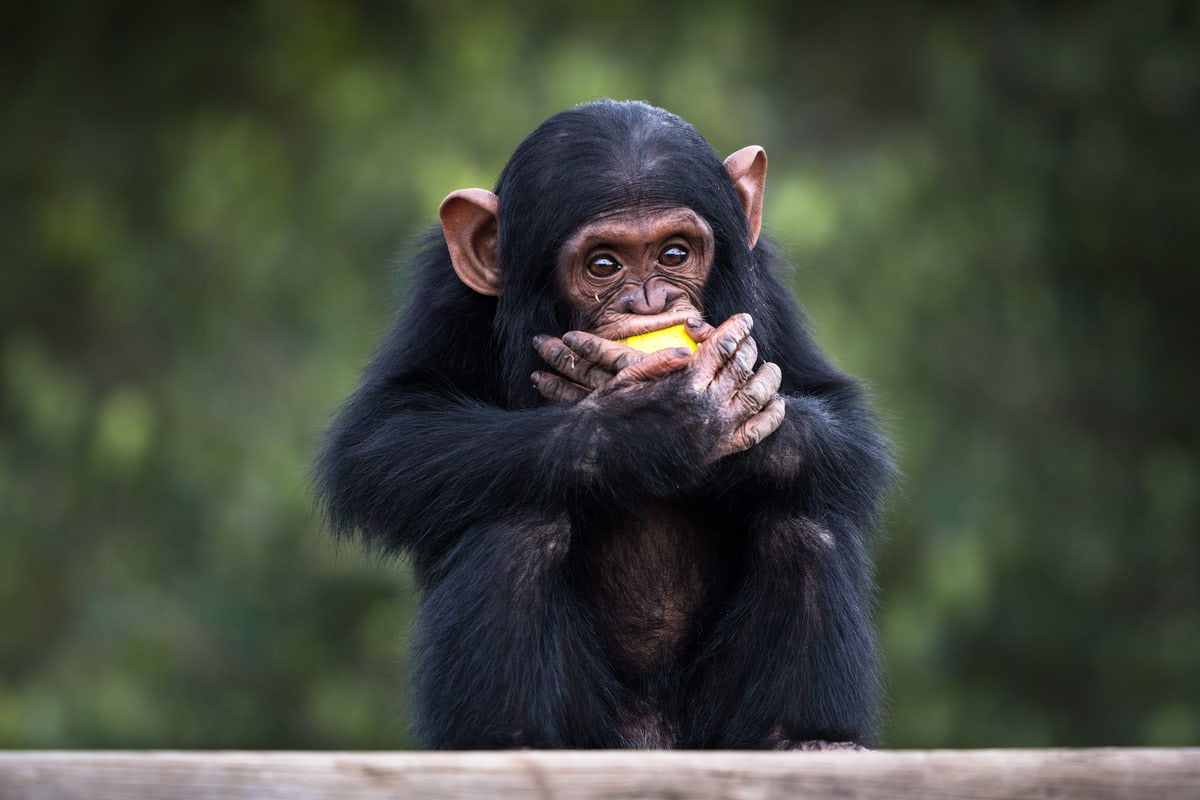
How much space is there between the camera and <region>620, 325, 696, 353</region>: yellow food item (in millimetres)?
3746

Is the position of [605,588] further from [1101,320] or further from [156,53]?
[156,53]

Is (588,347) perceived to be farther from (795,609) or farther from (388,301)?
(388,301)

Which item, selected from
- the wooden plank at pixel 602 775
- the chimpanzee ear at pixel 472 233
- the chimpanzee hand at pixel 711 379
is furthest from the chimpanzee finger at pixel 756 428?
the wooden plank at pixel 602 775

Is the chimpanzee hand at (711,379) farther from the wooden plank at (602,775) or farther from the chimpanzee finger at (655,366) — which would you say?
the wooden plank at (602,775)

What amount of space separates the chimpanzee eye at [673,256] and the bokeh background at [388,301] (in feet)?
16.0

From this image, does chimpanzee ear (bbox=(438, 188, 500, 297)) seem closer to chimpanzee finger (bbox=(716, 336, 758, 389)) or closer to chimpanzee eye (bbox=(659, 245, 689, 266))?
chimpanzee eye (bbox=(659, 245, 689, 266))

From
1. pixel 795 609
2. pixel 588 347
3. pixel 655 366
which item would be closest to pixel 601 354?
pixel 588 347

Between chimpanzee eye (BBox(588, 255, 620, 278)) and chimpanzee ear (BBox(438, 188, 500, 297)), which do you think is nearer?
chimpanzee eye (BBox(588, 255, 620, 278))

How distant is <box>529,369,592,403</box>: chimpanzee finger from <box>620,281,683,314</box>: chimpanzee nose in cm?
27

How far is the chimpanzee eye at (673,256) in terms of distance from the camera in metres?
4.00

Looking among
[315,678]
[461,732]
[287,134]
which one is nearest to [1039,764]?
[461,732]

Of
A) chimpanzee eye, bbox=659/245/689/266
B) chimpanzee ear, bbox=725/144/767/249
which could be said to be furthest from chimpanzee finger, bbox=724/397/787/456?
chimpanzee ear, bbox=725/144/767/249

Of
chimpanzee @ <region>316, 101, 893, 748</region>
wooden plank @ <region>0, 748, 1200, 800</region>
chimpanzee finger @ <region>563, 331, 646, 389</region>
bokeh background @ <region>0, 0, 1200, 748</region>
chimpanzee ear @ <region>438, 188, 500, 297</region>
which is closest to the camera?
wooden plank @ <region>0, 748, 1200, 800</region>

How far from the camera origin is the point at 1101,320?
10406 mm
